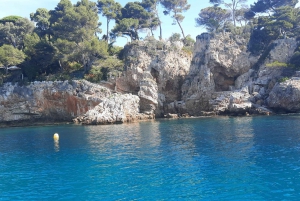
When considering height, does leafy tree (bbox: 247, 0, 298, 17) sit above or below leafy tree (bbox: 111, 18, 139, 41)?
above

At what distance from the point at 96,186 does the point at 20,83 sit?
137ft

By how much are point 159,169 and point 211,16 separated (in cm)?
5936

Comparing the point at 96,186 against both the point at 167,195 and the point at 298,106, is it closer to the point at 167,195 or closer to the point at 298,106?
the point at 167,195

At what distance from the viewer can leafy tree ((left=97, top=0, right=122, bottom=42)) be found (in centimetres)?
6506

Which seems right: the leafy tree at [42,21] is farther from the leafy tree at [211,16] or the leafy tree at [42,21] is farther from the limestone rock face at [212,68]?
the leafy tree at [211,16]

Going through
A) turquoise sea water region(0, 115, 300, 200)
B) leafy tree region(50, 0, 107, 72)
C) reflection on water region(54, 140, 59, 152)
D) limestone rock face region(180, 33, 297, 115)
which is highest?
leafy tree region(50, 0, 107, 72)

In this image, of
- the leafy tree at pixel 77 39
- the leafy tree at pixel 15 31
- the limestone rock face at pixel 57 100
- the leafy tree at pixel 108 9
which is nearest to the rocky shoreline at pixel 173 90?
the limestone rock face at pixel 57 100

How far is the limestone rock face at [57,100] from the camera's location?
48.6m

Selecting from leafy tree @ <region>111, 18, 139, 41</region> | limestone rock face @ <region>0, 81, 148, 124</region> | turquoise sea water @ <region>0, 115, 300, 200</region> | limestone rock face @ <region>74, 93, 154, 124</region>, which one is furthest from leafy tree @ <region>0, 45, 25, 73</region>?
turquoise sea water @ <region>0, 115, 300, 200</region>

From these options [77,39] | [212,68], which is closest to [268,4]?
[212,68]

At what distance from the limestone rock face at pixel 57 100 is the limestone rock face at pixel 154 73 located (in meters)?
3.42

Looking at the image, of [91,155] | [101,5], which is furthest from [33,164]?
[101,5]

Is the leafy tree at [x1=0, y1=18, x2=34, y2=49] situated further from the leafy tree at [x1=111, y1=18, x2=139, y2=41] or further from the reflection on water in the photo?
the reflection on water

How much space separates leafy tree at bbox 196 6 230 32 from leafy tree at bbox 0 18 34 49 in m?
38.7
